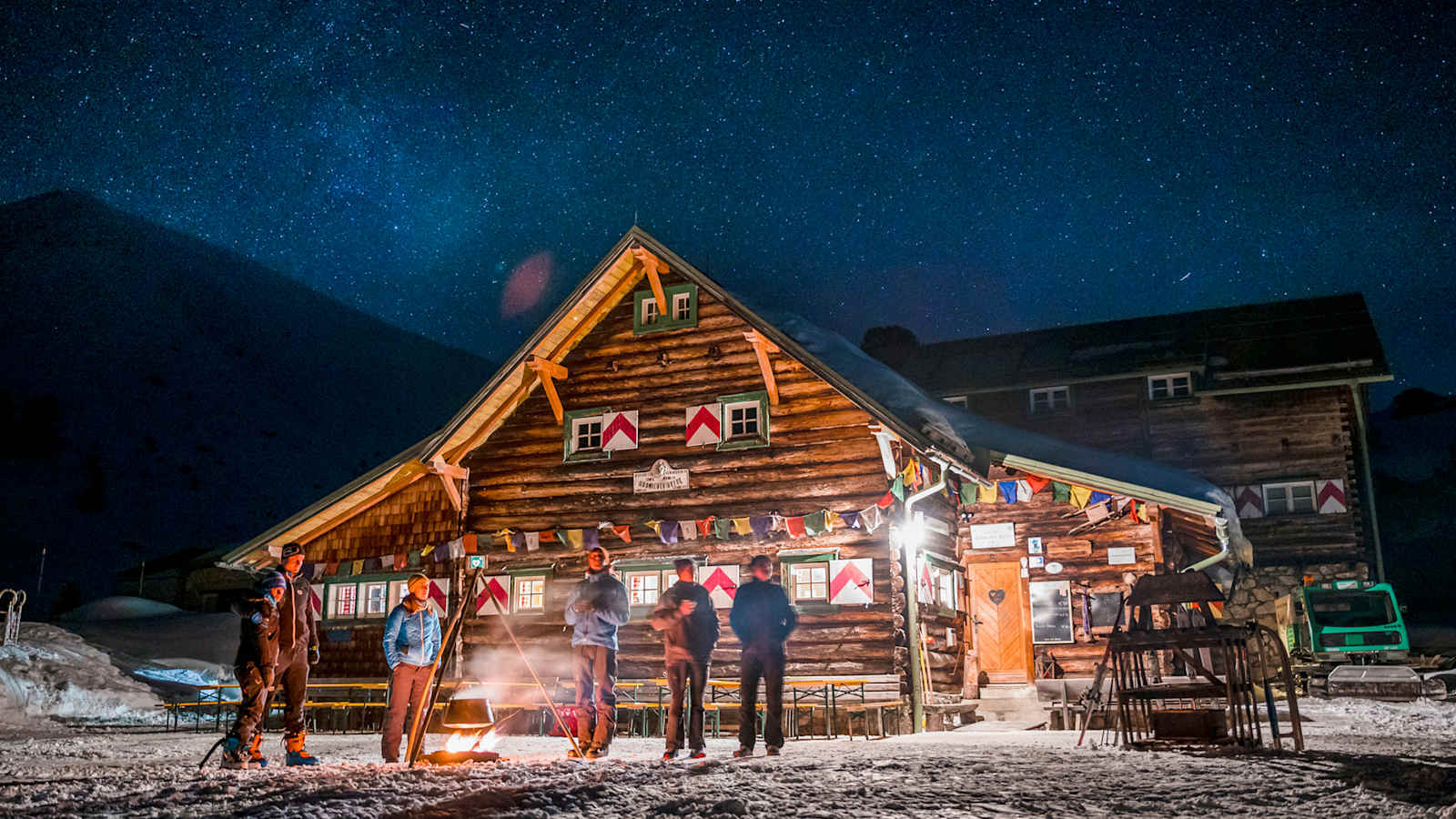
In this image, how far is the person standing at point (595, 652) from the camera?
34.6 ft

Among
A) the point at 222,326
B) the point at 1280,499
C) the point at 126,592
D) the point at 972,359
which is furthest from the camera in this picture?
the point at 222,326

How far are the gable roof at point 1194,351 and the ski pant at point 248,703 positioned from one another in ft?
90.3

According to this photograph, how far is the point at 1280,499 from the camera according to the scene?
103 feet

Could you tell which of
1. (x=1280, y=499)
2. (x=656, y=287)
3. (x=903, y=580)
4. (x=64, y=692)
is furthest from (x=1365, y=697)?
(x=64, y=692)

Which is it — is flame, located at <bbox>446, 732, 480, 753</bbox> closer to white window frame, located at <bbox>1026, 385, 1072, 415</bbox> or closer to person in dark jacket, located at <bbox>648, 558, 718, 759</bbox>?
person in dark jacket, located at <bbox>648, 558, 718, 759</bbox>

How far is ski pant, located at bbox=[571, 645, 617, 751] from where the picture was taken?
34.5 ft

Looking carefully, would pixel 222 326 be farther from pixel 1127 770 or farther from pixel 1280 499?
pixel 1127 770

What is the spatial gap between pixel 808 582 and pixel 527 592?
5231 mm

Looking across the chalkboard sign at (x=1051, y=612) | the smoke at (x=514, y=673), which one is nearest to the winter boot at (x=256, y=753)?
the smoke at (x=514, y=673)

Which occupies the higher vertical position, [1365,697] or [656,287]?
[656,287]

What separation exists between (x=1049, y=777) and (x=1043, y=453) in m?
12.6

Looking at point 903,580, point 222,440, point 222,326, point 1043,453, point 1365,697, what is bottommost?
point 1365,697

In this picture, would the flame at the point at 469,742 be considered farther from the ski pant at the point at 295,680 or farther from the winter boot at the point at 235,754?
the winter boot at the point at 235,754

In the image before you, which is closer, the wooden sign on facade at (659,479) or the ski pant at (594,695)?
the ski pant at (594,695)
